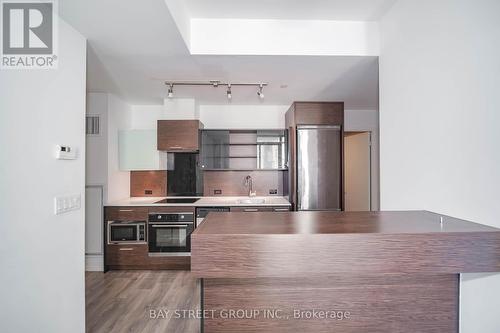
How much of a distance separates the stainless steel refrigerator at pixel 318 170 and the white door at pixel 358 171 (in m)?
1.27

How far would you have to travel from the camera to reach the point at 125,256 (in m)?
3.51

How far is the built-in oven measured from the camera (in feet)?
11.5

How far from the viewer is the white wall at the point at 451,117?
1271mm

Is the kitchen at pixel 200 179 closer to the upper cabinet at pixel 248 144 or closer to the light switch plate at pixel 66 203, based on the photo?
the upper cabinet at pixel 248 144

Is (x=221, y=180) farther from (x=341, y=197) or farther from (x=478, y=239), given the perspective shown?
(x=478, y=239)

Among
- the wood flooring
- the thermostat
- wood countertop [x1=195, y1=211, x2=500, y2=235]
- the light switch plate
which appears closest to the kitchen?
the wood flooring

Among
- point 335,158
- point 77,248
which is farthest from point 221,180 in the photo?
A: point 77,248

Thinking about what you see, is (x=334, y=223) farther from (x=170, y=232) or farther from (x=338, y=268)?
(x=170, y=232)

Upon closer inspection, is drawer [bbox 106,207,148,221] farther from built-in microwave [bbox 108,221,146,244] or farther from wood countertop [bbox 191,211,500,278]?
wood countertop [bbox 191,211,500,278]

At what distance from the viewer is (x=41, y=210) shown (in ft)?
5.28

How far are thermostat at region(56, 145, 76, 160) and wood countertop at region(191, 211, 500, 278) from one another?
4.07 ft

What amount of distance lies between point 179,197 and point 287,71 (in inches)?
102

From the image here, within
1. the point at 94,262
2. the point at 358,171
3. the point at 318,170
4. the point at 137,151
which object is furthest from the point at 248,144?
the point at 94,262

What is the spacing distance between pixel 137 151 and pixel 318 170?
271cm
